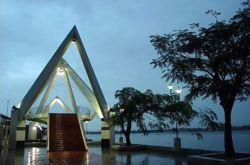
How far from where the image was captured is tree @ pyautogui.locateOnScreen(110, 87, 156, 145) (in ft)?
101

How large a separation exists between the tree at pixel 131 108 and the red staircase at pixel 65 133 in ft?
14.9

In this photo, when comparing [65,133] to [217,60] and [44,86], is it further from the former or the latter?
[217,60]

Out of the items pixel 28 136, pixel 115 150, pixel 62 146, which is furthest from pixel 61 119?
pixel 28 136

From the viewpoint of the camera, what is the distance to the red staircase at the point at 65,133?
3241 centimetres

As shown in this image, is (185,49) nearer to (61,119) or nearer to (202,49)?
(202,49)

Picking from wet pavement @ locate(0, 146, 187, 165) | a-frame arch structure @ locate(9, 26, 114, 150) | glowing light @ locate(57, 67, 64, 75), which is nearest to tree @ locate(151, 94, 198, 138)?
wet pavement @ locate(0, 146, 187, 165)

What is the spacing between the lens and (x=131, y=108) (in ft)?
100

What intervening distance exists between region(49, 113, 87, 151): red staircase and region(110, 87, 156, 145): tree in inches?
179

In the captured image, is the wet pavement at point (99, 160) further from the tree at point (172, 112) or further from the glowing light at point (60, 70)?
the glowing light at point (60, 70)

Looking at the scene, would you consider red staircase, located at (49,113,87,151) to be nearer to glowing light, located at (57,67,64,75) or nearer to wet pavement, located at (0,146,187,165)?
wet pavement, located at (0,146,187,165)

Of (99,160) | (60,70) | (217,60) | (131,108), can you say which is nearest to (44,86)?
(131,108)

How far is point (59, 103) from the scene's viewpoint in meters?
78.2

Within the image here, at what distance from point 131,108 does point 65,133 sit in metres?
9.09

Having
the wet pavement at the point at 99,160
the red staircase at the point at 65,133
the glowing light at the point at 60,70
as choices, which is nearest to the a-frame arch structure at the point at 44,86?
the red staircase at the point at 65,133
